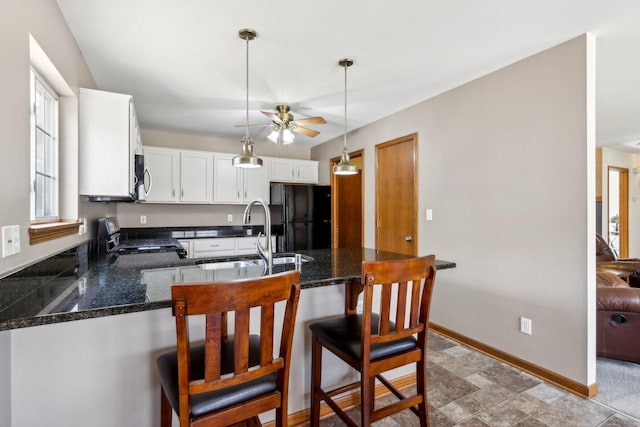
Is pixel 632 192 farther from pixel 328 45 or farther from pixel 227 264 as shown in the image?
pixel 227 264

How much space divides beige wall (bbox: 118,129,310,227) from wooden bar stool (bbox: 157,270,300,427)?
391cm

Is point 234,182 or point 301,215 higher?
point 234,182

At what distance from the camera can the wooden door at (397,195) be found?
140 inches

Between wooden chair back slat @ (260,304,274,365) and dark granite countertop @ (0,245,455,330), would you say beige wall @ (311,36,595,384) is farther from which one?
wooden chair back slat @ (260,304,274,365)

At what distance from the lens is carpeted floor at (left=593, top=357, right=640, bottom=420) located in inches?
78.4

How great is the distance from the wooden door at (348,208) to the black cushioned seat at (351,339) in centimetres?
286

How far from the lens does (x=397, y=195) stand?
12.5ft

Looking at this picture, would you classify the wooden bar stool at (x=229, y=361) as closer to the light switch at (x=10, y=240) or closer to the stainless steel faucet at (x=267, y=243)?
the stainless steel faucet at (x=267, y=243)

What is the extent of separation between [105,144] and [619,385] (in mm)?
3993

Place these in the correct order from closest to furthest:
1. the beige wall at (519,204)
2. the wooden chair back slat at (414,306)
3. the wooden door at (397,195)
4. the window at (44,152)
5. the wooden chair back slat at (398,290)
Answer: the wooden chair back slat at (398,290)
the wooden chair back slat at (414,306)
the window at (44,152)
the beige wall at (519,204)
the wooden door at (397,195)

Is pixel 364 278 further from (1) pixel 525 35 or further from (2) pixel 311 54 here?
(1) pixel 525 35

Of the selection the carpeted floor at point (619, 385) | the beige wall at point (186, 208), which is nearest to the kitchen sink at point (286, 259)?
the carpeted floor at point (619, 385)

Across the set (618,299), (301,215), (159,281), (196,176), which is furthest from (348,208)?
(159,281)

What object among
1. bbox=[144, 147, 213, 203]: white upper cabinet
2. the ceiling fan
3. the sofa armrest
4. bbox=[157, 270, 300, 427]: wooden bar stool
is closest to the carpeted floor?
the sofa armrest
